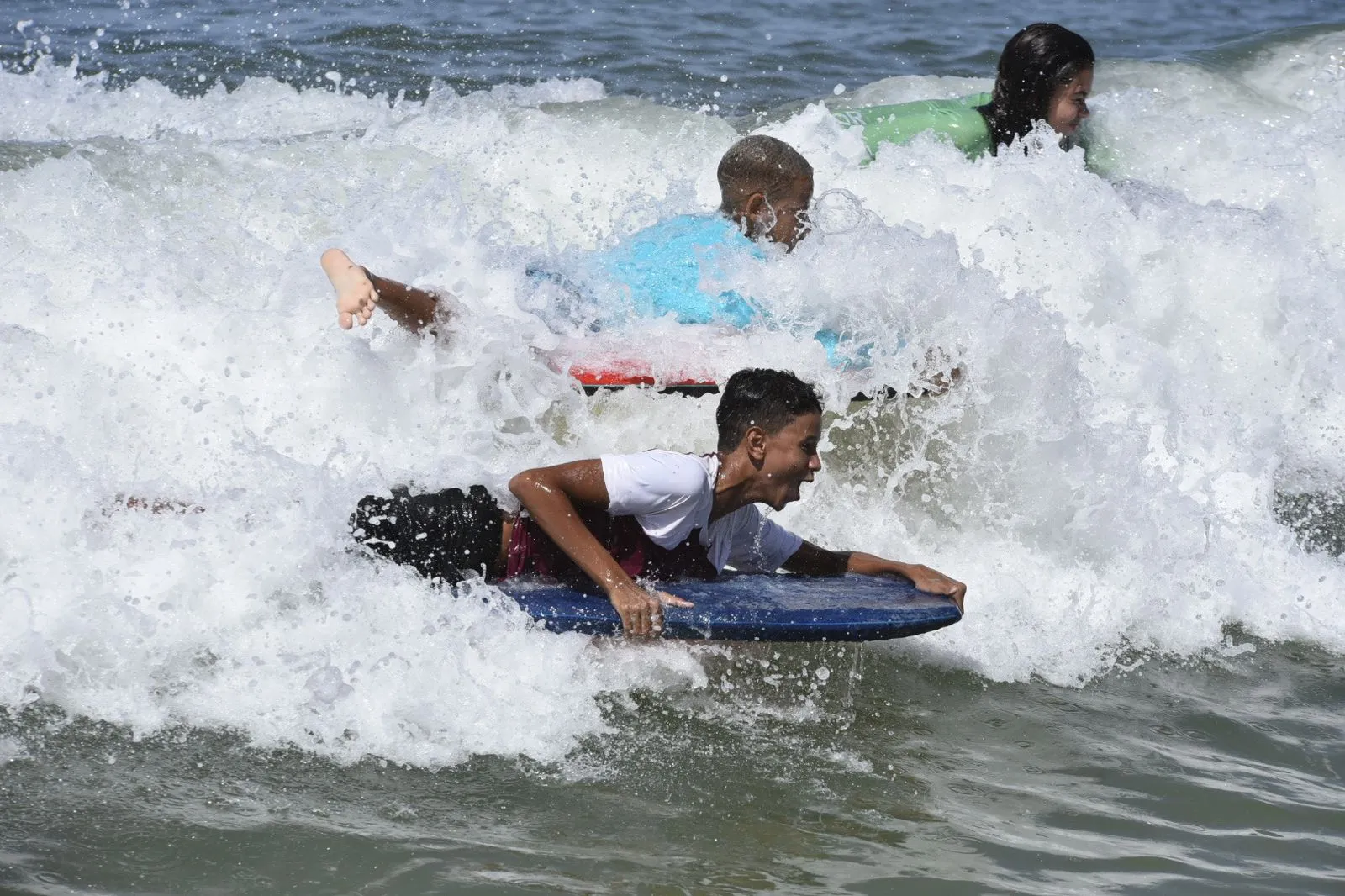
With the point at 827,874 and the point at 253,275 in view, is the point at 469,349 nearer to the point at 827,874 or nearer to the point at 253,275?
the point at 253,275

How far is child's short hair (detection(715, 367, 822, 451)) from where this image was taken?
3.87 m

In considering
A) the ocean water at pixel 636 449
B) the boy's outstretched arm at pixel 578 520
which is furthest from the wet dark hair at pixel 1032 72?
the boy's outstretched arm at pixel 578 520

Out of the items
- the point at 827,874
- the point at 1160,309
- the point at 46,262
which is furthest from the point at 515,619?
the point at 1160,309

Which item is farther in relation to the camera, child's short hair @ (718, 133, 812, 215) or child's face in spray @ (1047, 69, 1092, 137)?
child's face in spray @ (1047, 69, 1092, 137)

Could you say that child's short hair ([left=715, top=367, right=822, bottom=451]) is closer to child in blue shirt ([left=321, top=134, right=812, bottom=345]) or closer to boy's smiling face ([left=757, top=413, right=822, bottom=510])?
boy's smiling face ([left=757, top=413, right=822, bottom=510])

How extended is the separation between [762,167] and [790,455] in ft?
5.92

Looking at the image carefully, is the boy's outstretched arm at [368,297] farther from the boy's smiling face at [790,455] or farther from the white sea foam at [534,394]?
the boy's smiling face at [790,455]

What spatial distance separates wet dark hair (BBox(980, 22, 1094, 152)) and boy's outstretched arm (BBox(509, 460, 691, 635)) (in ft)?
12.7

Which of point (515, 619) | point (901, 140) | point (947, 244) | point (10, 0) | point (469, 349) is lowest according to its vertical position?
point (515, 619)

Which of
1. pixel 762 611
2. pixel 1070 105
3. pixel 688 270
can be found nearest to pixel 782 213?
pixel 688 270

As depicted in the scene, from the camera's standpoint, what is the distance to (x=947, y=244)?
17.6ft

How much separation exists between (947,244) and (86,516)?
10.1 feet

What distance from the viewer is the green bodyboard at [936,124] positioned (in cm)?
707

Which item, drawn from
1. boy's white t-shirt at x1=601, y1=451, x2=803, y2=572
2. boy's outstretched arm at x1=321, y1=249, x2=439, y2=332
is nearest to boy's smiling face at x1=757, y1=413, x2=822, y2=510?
boy's white t-shirt at x1=601, y1=451, x2=803, y2=572
